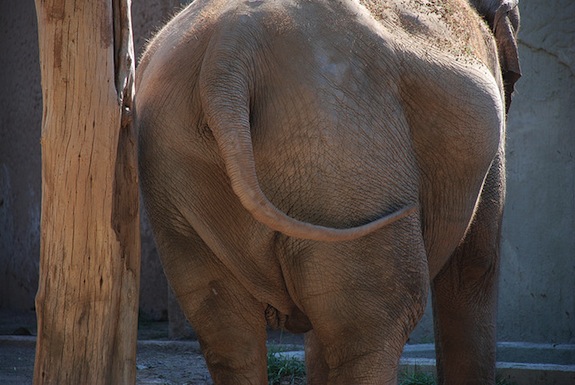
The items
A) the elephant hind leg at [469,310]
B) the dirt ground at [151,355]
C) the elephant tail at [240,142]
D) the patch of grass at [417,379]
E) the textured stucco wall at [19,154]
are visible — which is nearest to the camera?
the elephant tail at [240,142]

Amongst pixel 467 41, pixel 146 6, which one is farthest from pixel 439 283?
pixel 146 6

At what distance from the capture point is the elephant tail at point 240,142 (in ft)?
10.8

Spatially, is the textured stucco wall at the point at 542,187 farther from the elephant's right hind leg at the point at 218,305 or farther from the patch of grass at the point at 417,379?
the elephant's right hind leg at the point at 218,305

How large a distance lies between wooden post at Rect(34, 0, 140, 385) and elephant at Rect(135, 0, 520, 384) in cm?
17

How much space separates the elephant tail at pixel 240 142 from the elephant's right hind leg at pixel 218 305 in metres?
0.52

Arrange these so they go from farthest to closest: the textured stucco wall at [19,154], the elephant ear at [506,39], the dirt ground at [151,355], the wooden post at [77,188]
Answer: the textured stucco wall at [19,154]
the dirt ground at [151,355]
the elephant ear at [506,39]
the wooden post at [77,188]

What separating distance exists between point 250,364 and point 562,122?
4.75 meters

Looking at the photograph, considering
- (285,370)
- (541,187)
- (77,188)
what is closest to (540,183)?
(541,187)

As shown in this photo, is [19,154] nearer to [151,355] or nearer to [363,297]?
[151,355]

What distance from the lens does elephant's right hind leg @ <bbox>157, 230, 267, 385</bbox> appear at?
379 cm

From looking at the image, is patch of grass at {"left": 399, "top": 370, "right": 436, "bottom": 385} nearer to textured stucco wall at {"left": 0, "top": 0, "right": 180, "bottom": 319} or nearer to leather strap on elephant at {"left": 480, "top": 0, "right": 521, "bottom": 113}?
leather strap on elephant at {"left": 480, "top": 0, "right": 521, "bottom": 113}

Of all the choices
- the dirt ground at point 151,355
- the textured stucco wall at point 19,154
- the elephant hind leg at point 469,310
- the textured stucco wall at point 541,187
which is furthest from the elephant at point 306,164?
the textured stucco wall at point 19,154

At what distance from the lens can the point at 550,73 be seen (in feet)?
26.1

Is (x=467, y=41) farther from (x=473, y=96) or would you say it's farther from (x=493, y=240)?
(x=493, y=240)
